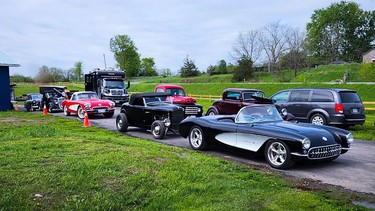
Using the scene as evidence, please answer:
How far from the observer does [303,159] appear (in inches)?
273

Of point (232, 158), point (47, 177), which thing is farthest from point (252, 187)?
point (47, 177)

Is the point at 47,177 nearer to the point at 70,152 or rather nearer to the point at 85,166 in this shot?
the point at 85,166

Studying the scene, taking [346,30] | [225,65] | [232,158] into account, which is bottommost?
[232,158]

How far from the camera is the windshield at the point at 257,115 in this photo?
825 cm

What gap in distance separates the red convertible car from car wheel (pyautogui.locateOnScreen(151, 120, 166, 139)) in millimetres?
7750

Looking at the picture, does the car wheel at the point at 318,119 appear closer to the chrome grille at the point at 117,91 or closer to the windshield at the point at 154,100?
the windshield at the point at 154,100

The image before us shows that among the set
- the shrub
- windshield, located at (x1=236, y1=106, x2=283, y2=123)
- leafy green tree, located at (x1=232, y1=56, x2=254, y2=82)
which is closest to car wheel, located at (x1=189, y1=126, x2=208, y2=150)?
windshield, located at (x1=236, y1=106, x2=283, y2=123)

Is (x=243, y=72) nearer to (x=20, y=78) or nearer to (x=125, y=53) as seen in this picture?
(x=125, y=53)

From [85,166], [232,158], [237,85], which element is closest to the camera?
[85,166]

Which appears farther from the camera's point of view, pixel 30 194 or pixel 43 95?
pixel 43 95

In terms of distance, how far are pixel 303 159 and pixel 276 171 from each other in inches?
23.6

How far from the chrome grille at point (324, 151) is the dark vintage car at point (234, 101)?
8.08 metres

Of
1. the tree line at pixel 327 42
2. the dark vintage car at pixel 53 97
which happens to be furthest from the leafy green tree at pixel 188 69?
the dark vintage car at pixel 53 97

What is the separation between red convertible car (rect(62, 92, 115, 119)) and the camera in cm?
1839
